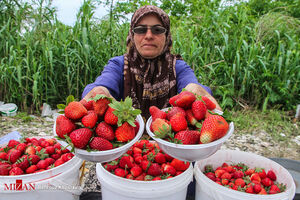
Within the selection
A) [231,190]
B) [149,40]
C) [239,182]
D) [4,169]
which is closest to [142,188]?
[231,190]

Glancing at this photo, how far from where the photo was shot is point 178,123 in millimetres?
1063

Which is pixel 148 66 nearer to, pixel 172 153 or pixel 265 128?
pixel 172 153

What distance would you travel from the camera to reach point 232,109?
147 inches

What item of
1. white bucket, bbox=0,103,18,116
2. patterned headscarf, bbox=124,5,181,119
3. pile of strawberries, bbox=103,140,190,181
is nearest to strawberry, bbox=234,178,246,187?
pile of strawberries, bbox=103,140,190,181

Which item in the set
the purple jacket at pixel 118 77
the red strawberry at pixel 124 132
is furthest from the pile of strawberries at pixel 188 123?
the purple jacket at pixel 118 77

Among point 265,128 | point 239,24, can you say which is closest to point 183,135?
point 265,128

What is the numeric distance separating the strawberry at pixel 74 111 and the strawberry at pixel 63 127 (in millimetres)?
27

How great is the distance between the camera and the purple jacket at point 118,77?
1.99 meters

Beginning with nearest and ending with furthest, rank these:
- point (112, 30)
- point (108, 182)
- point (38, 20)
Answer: point (108, 182)
point (38, 20)
point (112, 30)

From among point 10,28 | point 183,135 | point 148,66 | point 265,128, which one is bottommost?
point 265,128

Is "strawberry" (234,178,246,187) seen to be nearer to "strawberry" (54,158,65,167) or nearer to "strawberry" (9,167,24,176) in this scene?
"strawberry" (54,158,65,167)

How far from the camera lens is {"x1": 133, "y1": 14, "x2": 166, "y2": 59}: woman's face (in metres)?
1.92

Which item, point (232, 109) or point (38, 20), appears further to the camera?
point (232, 109)

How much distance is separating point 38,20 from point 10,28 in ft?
2.66
